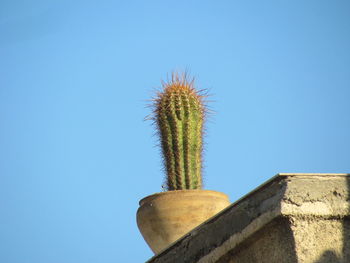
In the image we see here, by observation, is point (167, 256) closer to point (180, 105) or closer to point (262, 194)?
point (262, 194)

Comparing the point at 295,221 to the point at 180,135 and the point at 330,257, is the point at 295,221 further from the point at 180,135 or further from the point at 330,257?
the point at 180,135

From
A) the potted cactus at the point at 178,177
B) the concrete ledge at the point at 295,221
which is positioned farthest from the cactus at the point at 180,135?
the concrete ledge at the point at 295,221

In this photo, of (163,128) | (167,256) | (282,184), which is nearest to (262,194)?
(282,184)

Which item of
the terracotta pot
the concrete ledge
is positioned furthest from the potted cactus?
the concrete ledge

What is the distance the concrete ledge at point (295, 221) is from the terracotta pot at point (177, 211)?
6.58 feet

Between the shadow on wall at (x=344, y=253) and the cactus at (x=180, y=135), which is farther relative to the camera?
the cactus at (x=180, y=135)

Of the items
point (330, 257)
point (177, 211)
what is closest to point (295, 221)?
point (330, 257)

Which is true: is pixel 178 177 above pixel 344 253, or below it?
above

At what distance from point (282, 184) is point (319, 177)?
5.4 inches

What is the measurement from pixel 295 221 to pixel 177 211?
2280mm

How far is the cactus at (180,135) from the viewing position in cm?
482

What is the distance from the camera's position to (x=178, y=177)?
480 centimetres

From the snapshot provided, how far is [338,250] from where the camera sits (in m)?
2.29

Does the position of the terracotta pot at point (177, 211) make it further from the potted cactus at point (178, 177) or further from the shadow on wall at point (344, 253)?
the shadow on wall at point (344, 253)
